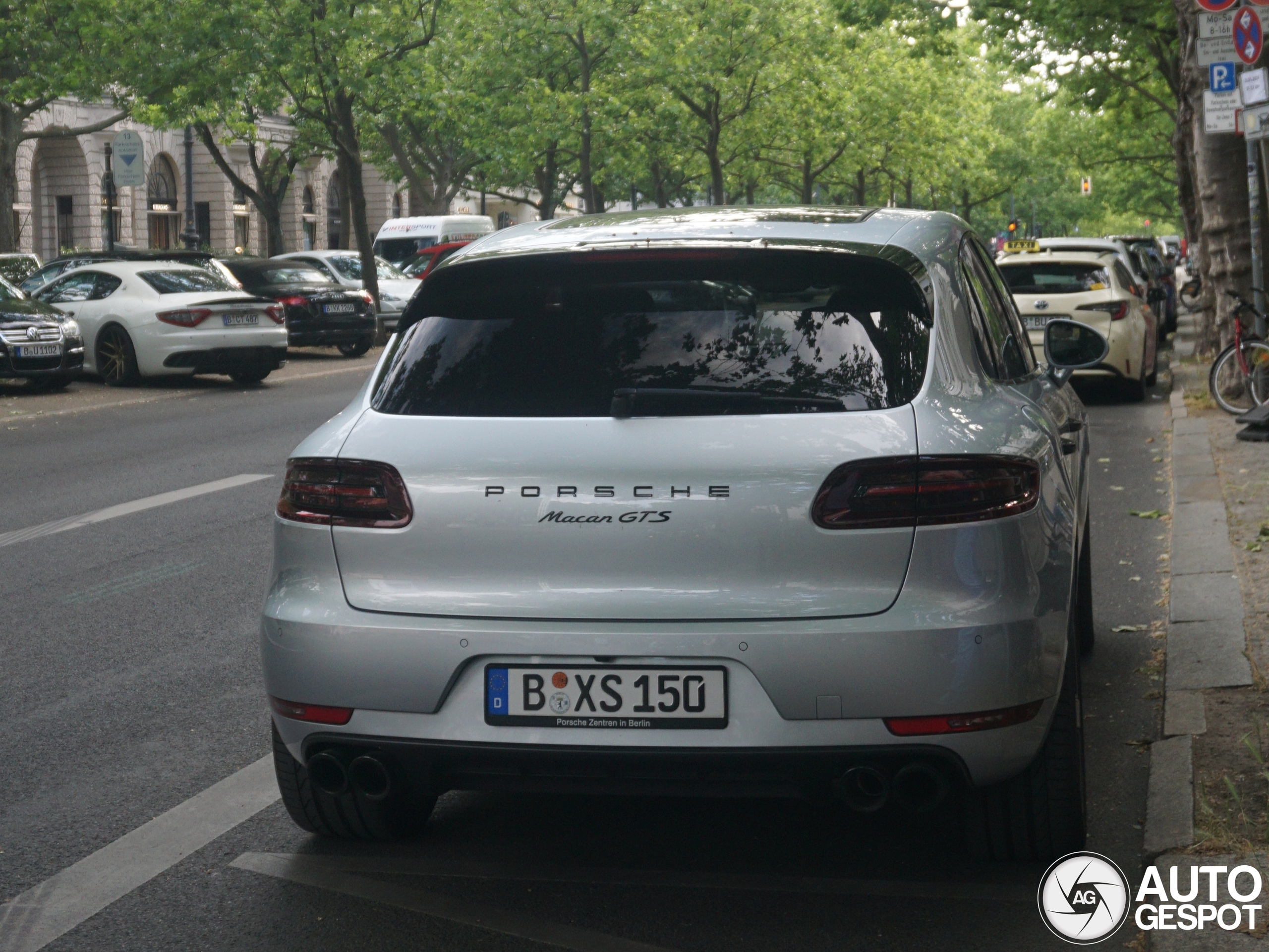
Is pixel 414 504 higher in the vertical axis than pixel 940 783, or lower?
higher

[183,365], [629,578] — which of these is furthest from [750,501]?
[183,365]

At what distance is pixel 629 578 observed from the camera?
144 inches

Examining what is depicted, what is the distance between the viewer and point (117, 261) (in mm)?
22016


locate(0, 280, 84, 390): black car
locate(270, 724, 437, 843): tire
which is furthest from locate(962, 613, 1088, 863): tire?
locate(0, 280, 84, 390): black car

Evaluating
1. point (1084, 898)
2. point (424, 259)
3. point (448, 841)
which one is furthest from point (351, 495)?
point (424, 259)

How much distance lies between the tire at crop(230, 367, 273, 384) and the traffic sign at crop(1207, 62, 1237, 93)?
11.6 metres

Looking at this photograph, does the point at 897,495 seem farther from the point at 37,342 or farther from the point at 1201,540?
the point at 37,342

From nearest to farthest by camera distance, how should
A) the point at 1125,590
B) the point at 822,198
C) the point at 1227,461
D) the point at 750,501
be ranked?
the point at 750,501 < the point at 1125,590 < the point at 1227,461 < the point at 822,198

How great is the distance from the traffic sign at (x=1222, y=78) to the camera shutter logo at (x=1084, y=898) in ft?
38.0

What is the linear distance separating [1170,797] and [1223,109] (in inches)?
438

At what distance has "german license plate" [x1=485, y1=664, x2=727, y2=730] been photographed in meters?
3.62

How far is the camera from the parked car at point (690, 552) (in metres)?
3.61

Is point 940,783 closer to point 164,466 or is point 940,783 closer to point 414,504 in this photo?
point 414,504

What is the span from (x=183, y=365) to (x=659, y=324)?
17.5m
